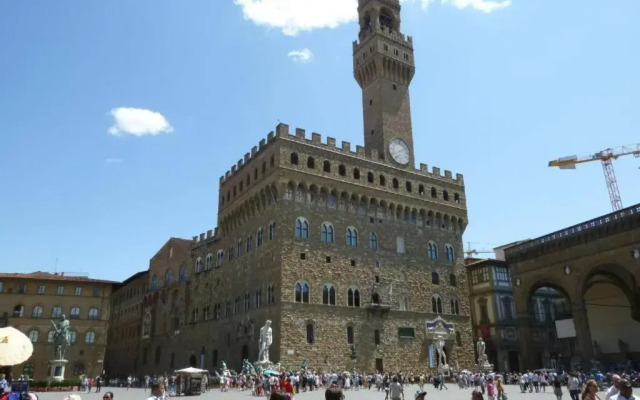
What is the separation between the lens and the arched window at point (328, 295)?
35.7 meters

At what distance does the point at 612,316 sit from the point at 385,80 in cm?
2720

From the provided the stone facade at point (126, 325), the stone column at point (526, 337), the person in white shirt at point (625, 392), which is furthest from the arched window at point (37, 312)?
the person in white shirt at point (625, 392)

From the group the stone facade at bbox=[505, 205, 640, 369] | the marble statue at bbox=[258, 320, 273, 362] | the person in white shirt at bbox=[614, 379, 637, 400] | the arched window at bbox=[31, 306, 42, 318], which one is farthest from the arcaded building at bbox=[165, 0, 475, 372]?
the person in white shirt at bbox=[614, 379, 637, 400]

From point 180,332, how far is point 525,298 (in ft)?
101

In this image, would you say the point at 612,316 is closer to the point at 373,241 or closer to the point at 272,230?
the point at 373,241

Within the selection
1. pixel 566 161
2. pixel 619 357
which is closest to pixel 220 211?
pixel 619 357

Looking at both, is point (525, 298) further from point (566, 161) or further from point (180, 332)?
point (566, 161)

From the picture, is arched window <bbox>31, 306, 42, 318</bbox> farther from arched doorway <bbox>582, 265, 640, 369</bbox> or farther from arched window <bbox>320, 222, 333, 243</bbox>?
arched doorway <bbox>582, 265, 640, 369</bbox>

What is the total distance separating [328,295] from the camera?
3597 centimetres

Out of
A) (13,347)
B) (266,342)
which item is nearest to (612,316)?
(266,342)

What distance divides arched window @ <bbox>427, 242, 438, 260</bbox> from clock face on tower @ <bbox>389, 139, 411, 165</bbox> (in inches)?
293

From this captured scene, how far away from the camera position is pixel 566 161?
71062 mm

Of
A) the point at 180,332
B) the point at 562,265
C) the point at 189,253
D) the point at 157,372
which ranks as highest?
the point at 189,253

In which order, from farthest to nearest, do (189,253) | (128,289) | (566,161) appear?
1. (566,161)
2. (128,289)
3. (189,253)
